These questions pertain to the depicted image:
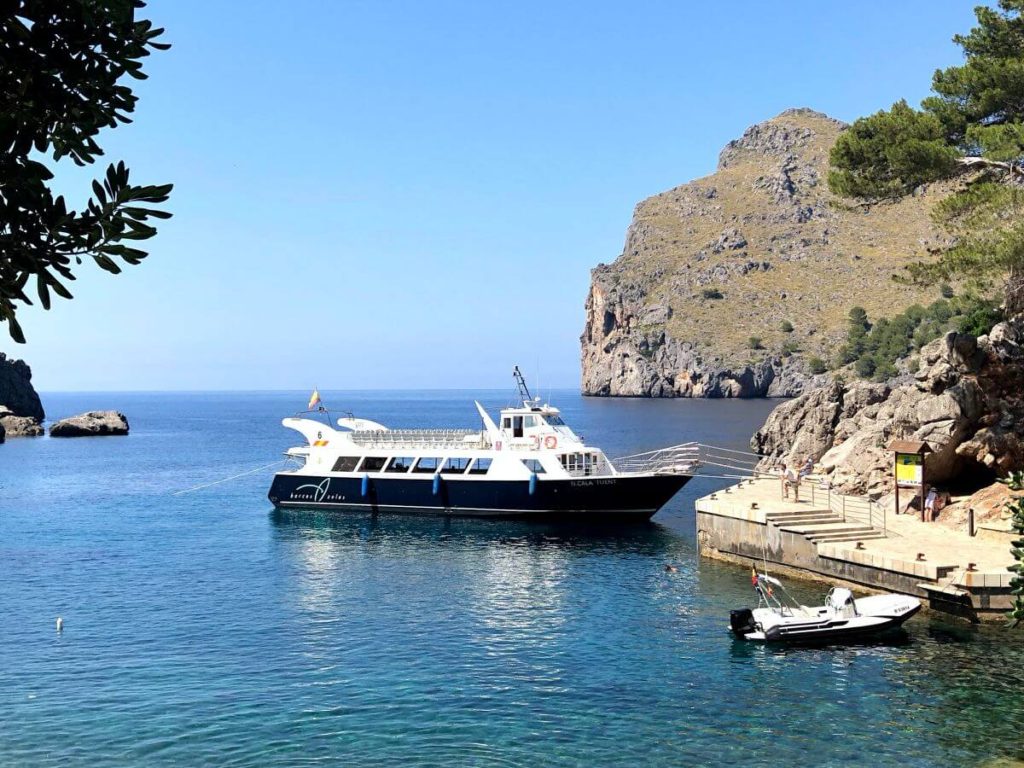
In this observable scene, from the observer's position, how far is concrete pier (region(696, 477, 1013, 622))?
2494cm

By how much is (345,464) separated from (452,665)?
2858 cm

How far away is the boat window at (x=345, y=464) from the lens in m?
50.2

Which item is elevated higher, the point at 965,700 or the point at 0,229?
the point at 0,229

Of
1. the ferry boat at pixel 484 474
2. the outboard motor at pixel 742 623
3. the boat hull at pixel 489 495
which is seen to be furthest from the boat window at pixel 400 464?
the outboard motor at pixel 742 623

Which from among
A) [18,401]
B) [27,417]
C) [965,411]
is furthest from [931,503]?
[18,401]

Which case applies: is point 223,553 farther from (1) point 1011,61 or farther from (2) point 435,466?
(1) point 1011,61

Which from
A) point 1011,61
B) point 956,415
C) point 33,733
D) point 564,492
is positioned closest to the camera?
point 33,733

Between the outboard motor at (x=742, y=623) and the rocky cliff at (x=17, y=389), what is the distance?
12751cm

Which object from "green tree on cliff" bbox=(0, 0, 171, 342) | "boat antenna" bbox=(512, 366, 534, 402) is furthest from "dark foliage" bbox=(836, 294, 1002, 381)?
"green tree on cliff" bbox=(0, 0, 171, 342)

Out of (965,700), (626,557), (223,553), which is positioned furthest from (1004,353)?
(223,553)

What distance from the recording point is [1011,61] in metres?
30.4

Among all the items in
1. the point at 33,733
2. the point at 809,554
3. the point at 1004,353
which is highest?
the point at 1004,353

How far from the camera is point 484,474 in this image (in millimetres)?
46375

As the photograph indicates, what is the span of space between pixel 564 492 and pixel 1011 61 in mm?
25625
